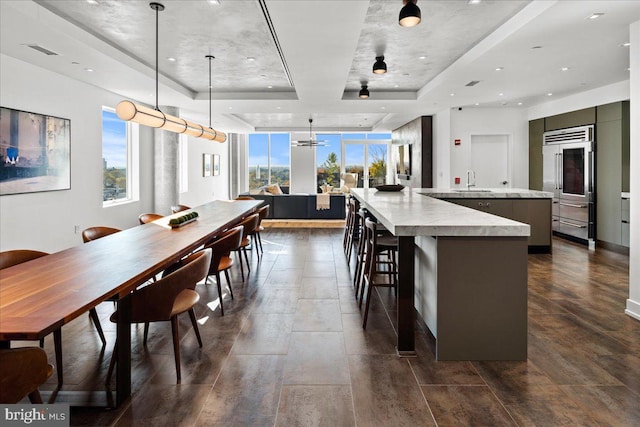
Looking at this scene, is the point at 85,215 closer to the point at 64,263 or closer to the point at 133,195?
the point at 133,195

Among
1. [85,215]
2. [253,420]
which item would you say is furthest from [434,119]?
[253,420]

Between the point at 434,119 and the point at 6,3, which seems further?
the point at 434,119

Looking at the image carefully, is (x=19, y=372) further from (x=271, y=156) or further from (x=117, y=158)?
(x=271, y=156)

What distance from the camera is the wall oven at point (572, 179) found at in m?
6.70

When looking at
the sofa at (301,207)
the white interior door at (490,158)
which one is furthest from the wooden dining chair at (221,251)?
the white interior door at (490,158)

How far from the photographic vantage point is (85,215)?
6344mm

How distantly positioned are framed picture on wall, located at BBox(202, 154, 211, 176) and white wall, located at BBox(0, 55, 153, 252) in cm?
484

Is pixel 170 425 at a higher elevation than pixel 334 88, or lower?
lower

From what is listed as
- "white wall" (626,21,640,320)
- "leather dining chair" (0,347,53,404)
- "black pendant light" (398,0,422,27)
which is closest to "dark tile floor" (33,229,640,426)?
"white wall" (626,21,640,320)

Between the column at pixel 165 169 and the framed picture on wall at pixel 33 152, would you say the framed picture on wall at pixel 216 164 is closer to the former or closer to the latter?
the column at pixel 165 169

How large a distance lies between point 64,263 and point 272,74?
4.77 meters

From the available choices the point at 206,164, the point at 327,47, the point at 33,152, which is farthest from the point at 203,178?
the point at 327,47

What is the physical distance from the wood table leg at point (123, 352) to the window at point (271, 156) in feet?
42.5

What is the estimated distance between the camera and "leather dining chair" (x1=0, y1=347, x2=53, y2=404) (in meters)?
1.46
